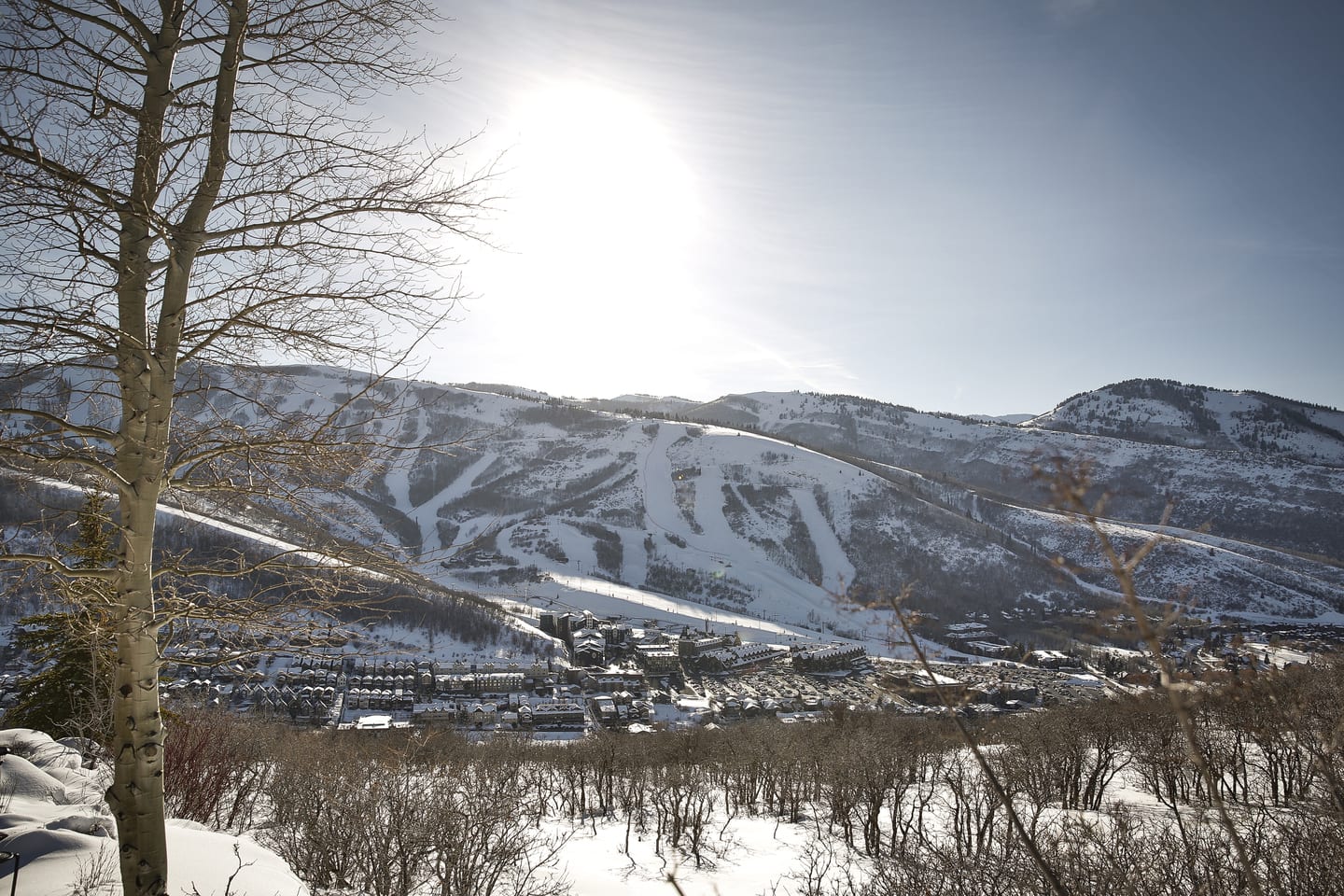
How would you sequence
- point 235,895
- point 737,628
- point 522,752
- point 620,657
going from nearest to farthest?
point 235,895 < point 522,752 < point 620,657 < point 737,628

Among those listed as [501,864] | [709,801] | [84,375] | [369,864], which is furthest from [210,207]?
[709,801]

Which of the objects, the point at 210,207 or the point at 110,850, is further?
the point at 110,850

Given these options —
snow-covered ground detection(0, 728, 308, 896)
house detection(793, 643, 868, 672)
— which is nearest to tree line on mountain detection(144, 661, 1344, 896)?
snow-covered ground detection(0, 728, 308, 896)

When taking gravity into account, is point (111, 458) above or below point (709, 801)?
above

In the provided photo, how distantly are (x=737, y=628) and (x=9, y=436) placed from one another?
12396 cm

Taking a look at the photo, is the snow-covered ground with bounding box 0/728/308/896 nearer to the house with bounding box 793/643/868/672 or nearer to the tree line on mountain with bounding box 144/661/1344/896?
the tree line on mountain with bounding box 144/661/1344/896

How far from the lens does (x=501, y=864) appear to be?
10.9 metres

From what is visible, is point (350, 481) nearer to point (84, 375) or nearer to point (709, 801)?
point (84, 375)

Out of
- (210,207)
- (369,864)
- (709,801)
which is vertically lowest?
(709,801)

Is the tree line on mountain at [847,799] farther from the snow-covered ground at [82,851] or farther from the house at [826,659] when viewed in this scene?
the house at [826,659]

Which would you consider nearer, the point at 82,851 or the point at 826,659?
the point at 82,851

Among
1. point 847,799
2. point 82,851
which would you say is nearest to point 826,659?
point 847,799

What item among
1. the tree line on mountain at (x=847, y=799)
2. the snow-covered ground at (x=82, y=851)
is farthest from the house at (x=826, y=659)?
the snow-covered ground at (x=82, y=851)

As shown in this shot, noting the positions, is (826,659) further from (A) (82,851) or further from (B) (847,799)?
(A) (82,851)
